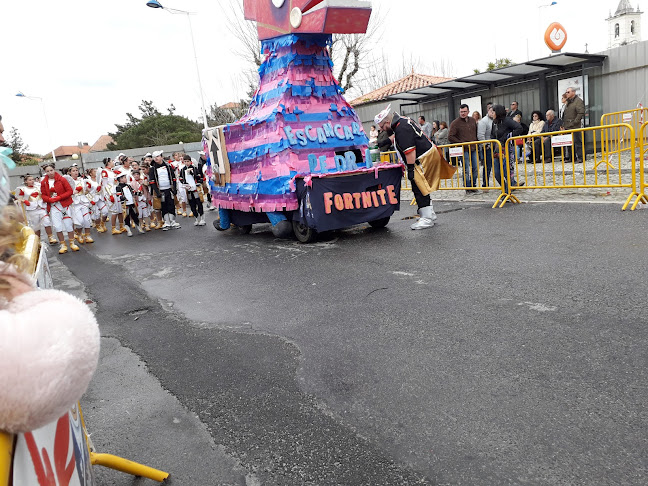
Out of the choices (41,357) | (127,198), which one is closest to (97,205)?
(127,198)

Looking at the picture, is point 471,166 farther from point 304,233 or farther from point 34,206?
point 34,206

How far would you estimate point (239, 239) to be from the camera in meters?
9.70

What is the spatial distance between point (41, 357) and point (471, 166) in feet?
34.7

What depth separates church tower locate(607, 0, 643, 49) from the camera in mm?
96375

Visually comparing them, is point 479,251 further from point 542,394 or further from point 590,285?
point 542,394

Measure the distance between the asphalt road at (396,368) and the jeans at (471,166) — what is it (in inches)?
177

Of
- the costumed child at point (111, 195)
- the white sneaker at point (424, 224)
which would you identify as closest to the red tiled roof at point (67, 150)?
the costumed child at point (111, 195)

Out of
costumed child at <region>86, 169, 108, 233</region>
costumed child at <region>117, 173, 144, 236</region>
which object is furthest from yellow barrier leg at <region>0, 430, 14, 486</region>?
costumed child at <region>86, 169, 108, 233</region>

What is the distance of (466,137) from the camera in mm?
11344

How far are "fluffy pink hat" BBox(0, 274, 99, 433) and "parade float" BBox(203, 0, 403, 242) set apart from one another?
6.33m

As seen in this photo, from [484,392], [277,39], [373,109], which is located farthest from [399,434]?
[373,109]

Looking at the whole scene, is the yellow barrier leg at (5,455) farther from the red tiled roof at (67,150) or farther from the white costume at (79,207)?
the red tiled roof at (67,150)

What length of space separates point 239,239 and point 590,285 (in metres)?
6.48

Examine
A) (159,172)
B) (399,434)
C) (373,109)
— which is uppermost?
(373,109)
